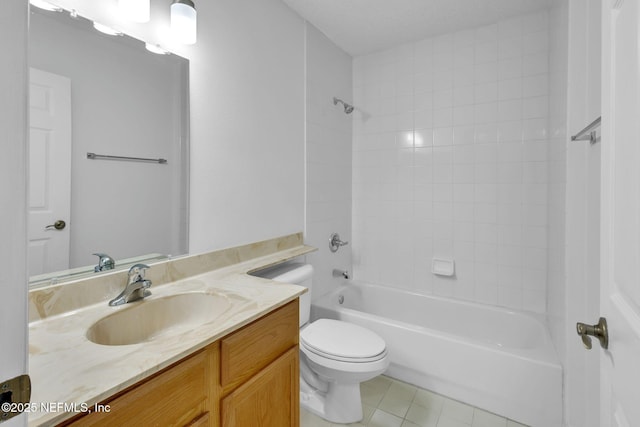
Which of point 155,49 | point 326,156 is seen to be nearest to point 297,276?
point 326,156

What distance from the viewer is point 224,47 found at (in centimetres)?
158

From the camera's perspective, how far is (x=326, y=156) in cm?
245

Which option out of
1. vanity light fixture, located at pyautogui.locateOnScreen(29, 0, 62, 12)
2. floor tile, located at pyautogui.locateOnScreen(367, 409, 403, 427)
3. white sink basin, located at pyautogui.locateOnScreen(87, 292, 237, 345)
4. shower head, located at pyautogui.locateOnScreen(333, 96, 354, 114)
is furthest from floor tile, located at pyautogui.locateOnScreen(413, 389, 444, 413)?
vanity light fixture, located at pyautogui.locateOnScreen(29, 0, 62, 12)

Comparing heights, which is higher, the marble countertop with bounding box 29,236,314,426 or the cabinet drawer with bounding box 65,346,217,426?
the marble countertop with bounding box 29,236,314,426

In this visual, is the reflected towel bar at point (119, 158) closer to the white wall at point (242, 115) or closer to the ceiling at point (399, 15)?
the white wall at point (242, 115)

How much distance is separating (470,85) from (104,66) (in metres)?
2.33

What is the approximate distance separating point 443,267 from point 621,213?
6.34ft

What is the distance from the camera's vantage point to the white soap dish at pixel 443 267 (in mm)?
2404

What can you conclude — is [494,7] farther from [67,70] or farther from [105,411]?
[105,411]

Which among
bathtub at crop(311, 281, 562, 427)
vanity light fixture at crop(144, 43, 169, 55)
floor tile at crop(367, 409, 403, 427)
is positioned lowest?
floor tile at crop(367, 409, 403, 427)

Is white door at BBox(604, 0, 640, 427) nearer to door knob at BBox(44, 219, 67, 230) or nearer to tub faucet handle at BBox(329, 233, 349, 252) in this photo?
door knob at BBox(44, 219, 67, 230)

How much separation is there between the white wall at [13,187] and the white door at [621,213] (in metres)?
0.90

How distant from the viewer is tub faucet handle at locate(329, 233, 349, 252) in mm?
2506

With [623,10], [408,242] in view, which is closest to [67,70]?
[623,10]
